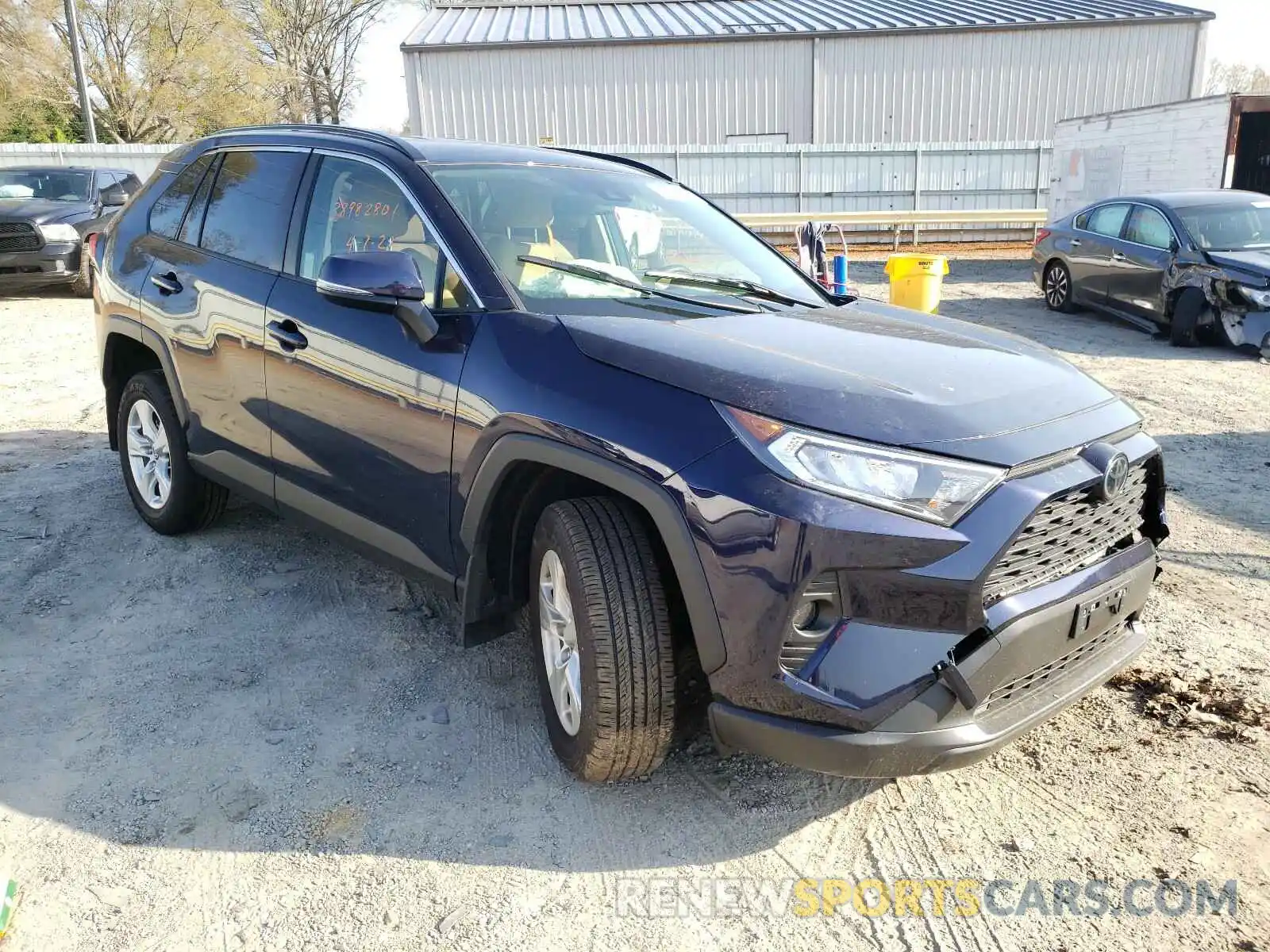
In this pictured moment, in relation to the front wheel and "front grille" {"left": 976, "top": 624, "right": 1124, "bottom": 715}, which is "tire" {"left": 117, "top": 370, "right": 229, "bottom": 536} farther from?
the front wheel

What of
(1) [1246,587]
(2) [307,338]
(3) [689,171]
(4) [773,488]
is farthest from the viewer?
(3) [689,171]

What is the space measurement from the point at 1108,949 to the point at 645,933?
3.39 feet

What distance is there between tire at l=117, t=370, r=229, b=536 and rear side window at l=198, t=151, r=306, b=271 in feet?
2.69

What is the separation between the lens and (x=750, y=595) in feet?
7.34

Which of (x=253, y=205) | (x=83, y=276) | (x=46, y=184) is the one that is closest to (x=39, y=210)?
(x=83, y=276)

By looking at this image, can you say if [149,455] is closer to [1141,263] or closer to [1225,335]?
[1225,335]

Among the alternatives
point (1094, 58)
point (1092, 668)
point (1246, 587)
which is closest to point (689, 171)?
point (1094, 58)

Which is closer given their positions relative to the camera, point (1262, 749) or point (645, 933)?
point (645, 933)

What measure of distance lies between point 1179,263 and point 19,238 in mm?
12995

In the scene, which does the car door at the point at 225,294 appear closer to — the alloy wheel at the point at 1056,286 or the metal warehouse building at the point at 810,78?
the alloy wheel at the point at 1056,286

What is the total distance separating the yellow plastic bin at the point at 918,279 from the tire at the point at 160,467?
22.2 ft

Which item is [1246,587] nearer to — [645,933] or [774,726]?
[774,726]

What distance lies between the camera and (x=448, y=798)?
2.80 meters

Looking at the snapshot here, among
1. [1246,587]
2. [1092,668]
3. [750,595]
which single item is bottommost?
[1246,587]
